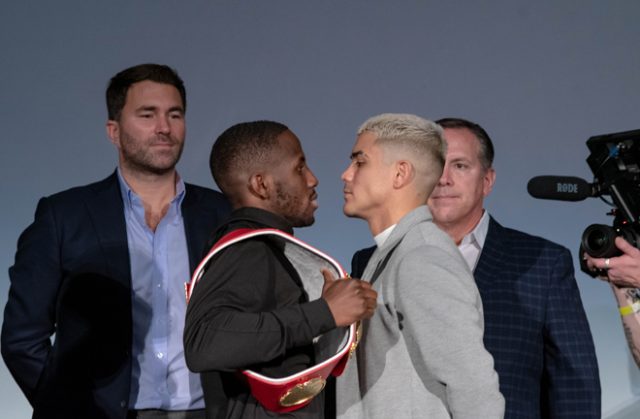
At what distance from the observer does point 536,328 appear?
303 cm

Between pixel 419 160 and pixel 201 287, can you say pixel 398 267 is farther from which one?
pixel 201 287

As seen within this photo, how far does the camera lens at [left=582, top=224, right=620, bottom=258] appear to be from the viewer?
2.70 metres

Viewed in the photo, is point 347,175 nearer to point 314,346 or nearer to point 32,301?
point 314,346

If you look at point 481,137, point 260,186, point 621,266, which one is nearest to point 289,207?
point 260,186

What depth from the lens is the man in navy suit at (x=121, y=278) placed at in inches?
113

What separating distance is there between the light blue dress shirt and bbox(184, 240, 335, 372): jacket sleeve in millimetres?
915

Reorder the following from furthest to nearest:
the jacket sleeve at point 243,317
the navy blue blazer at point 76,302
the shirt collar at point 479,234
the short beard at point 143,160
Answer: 1. the shirt collar at point 479,234
2. the short beard at point 143,160
3. the navy blue blazer at point 76,302
4. the jacket sleeve at point 243,317

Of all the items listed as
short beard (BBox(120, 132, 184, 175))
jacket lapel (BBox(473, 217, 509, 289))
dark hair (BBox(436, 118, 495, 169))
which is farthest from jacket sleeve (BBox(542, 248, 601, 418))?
short beard (BBox(120, 132, 184, 175))

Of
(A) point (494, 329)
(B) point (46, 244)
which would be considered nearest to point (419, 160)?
(A) point (494, 329)

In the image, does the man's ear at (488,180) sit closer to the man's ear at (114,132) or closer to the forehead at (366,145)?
the forehead at (366,145)

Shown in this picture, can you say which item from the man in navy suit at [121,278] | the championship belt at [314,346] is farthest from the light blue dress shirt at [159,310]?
the championship belt at [314,346]

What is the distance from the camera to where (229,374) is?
215 centimetres

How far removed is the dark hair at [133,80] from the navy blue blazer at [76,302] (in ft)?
1.02

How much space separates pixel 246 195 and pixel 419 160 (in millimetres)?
491
